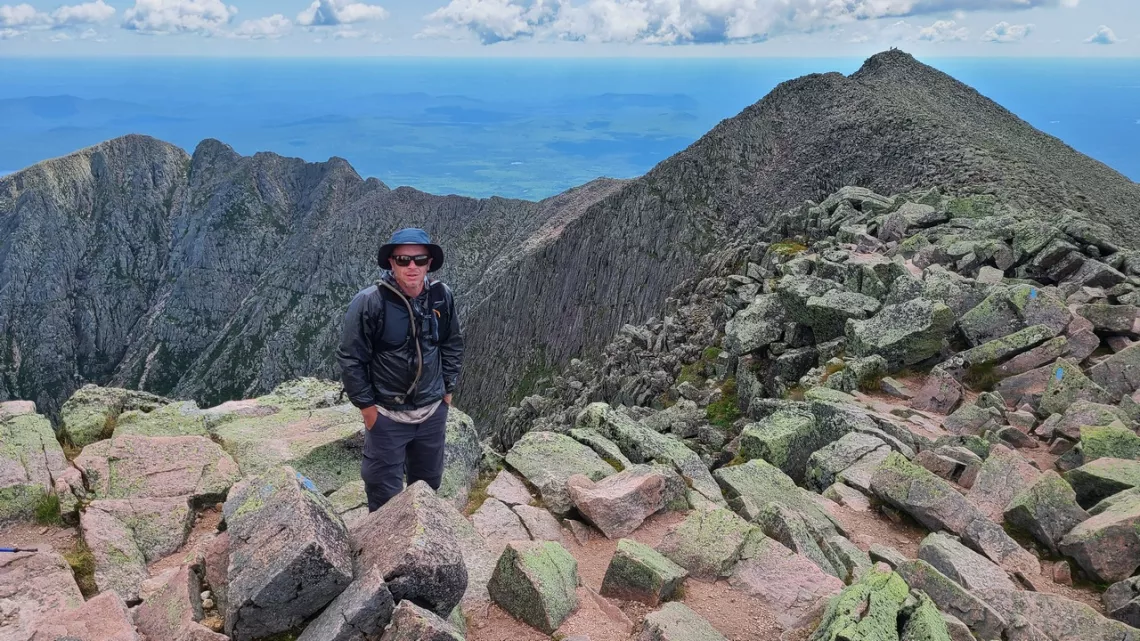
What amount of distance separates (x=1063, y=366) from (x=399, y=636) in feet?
58.0

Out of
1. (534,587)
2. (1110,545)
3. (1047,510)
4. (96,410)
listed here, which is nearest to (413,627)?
(534,587)

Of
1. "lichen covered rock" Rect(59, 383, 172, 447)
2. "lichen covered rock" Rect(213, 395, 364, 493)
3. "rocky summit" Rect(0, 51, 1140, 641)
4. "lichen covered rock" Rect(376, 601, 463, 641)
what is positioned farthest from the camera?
"lichen covered rock" Rect(59, 383, 172, 447)

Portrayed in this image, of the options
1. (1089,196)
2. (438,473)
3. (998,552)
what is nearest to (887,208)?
(1089,196)

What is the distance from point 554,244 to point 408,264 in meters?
82.4

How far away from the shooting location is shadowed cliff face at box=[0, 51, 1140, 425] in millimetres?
63562

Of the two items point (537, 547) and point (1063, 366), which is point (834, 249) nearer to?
point (1063, 366)

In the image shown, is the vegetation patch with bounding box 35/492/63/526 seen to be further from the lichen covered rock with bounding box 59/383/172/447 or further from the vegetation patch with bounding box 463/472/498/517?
the vegetation patch with bounding box 463/472/498/517

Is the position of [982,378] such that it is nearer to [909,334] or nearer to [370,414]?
[909,334]

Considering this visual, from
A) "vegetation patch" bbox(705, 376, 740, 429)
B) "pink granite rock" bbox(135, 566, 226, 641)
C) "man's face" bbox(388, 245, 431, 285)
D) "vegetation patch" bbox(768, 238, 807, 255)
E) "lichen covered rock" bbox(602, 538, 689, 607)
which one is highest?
"man's face" bbox(388, 245, 431, 285)

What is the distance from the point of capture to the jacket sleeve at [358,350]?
9328 mm

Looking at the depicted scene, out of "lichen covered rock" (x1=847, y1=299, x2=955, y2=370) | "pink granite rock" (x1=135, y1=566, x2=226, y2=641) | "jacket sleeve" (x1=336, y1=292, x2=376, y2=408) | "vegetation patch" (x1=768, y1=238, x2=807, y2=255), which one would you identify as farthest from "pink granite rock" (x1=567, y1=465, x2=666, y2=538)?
"vegetation patch" (x1=768, y1=238, x2=807, y2=255)

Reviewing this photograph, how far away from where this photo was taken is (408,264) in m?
9.27

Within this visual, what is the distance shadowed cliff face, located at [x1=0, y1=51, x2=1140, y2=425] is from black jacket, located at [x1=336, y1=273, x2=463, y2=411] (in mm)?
40394

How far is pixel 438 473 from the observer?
439 inches
